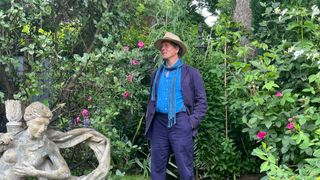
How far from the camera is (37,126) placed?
3.29 m

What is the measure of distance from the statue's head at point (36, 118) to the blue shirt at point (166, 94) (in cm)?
127

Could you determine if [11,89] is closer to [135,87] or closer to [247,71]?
[135,87]

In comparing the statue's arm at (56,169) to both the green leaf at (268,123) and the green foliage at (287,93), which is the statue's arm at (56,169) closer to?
the green foliage at (287,93)

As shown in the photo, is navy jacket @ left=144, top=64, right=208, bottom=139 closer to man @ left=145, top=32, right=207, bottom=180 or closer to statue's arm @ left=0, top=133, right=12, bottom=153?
man @ left=145, top=32, right=207, bottom=180

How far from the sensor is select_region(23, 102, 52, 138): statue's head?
3.27 m

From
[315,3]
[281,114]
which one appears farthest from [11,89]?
[315,3]

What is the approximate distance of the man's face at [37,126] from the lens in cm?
328

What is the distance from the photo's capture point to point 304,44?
15.3 ft

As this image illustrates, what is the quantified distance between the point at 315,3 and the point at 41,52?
3071 millimetres

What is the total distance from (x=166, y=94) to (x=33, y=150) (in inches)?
54.8

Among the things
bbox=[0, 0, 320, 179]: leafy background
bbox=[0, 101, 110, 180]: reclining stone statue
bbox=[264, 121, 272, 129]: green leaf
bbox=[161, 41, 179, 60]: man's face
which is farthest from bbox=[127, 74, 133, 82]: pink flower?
bbox=[264, 121, 272, 129]: green leaf

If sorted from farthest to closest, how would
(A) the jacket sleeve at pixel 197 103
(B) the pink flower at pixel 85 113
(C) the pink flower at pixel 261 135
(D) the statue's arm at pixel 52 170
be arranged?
(C) the pink flower at pixel 261 135 < (A) the jacket sleeve at pixel 197 103 < (B) the pink flower at pixel 85 113 < (D) the statue's arm at pixel 52 170

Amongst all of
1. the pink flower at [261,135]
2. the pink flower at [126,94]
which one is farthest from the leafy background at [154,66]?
the pink flower at [261,135]

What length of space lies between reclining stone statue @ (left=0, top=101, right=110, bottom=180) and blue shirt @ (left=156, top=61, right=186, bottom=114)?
0.90 meters
